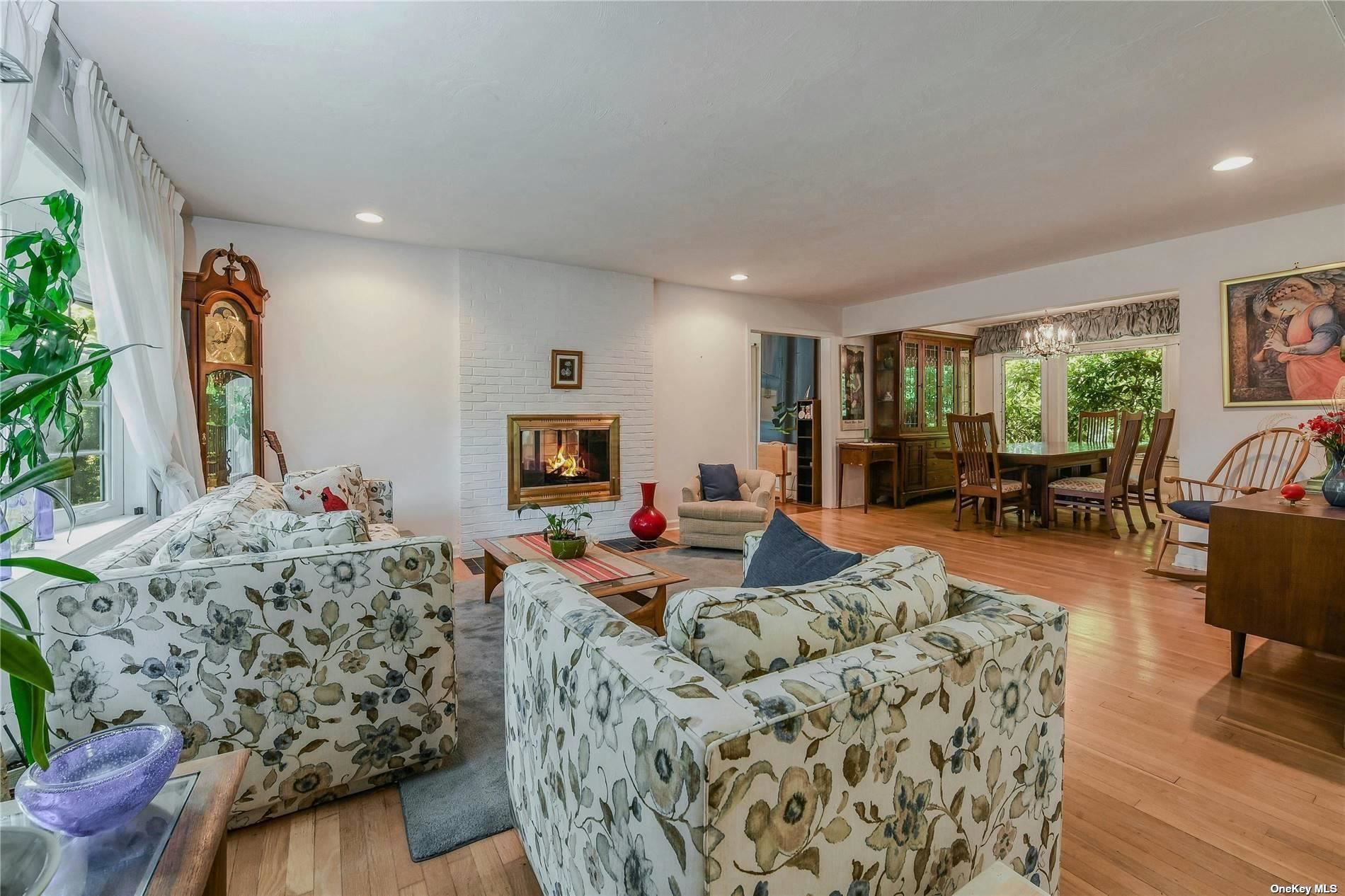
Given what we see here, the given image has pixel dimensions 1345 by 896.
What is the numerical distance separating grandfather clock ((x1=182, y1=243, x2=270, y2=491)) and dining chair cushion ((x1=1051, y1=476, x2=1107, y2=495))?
656 centimetres

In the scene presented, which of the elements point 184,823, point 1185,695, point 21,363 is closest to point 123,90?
point 21,363

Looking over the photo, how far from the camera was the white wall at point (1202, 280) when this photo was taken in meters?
3.76

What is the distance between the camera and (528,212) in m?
3.65

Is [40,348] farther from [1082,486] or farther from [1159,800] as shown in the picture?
[1082,486]

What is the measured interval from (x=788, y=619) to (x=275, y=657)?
1408 mm

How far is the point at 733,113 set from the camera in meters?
2.44

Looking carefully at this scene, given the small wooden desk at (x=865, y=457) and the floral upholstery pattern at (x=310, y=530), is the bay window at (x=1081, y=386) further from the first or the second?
the floral upholstery pattern at (x=310, y=530)

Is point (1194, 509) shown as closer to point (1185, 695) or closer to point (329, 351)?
point (1185, 695)

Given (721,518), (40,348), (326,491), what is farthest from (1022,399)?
(40,348)

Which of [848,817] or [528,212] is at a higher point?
[528,212]

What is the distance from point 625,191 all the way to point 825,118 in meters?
1.23

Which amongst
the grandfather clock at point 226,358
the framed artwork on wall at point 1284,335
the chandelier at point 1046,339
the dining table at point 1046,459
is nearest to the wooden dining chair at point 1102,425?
the dining table at point 1046,459

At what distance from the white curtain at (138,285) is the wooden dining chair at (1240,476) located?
5.30 m

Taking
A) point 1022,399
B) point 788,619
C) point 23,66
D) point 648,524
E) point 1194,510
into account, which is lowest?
point 648,524
